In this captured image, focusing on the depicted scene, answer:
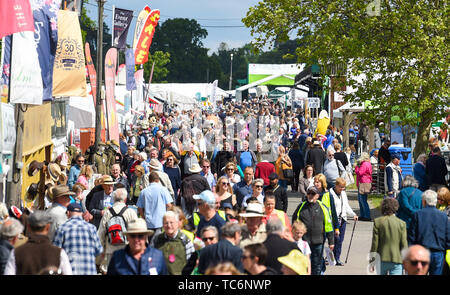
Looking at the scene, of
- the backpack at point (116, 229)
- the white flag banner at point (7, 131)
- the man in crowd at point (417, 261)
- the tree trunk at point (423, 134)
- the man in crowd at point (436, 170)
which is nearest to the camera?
the man in crowd at point (417, 261)

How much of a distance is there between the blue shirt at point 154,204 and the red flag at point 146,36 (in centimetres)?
2670

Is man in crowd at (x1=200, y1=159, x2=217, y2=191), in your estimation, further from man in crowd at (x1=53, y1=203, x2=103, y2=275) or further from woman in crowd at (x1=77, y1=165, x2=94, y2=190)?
man in crowd at (x1=53, y1=203, x2=103, y2=275)

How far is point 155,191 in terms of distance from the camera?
481 inches

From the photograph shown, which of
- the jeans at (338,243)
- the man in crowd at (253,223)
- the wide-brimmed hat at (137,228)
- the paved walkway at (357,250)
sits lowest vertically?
the paved walkway at (357,250)

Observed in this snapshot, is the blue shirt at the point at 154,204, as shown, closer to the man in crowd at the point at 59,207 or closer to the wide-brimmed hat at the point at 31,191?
the wide-brimmed hat at the point at 31,191

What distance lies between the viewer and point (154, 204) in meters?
12.2

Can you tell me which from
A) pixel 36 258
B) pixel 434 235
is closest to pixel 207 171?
pixel 434 235

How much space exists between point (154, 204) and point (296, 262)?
4.62m

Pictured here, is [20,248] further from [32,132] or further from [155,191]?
[32,132]

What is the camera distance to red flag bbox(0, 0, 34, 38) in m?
12.3

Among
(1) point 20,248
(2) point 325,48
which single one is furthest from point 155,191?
(2) point 325,48

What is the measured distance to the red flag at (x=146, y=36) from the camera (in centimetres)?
3838

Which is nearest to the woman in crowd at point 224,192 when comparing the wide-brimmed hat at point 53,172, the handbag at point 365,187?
the wide-brimmed hat at point 53,172
